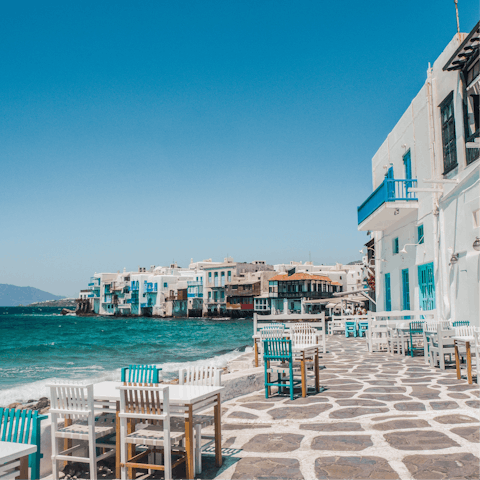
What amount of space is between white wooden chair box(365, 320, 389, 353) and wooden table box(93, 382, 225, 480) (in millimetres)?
9557

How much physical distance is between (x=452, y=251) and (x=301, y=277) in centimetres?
5222

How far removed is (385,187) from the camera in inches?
593

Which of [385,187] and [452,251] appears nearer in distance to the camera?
Answer: [452,251]

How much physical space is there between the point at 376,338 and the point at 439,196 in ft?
14.1

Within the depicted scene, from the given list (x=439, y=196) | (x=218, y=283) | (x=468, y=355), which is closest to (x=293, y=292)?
(x=218, y=283)

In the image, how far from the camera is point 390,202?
14938 mm

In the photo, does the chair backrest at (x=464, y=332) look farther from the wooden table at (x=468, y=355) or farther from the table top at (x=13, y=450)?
the table top at (x=13, y=450)

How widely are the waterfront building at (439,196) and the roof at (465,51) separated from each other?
19 millimetres

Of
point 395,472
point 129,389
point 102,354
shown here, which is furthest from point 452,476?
point 102,354

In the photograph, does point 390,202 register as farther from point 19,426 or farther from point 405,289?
point 19,426

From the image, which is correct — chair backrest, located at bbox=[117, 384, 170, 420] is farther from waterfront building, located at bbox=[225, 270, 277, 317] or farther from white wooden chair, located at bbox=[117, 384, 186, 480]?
waterfront building, located at bbox=[225, 270, 277, 317]

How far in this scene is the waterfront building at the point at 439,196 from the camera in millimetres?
10727

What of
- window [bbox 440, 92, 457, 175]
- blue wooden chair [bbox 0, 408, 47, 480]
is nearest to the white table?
blue wooden chair [bbox 0, 408, 47, 480]

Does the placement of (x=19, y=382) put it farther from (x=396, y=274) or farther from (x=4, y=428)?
(x=4, y=428)
